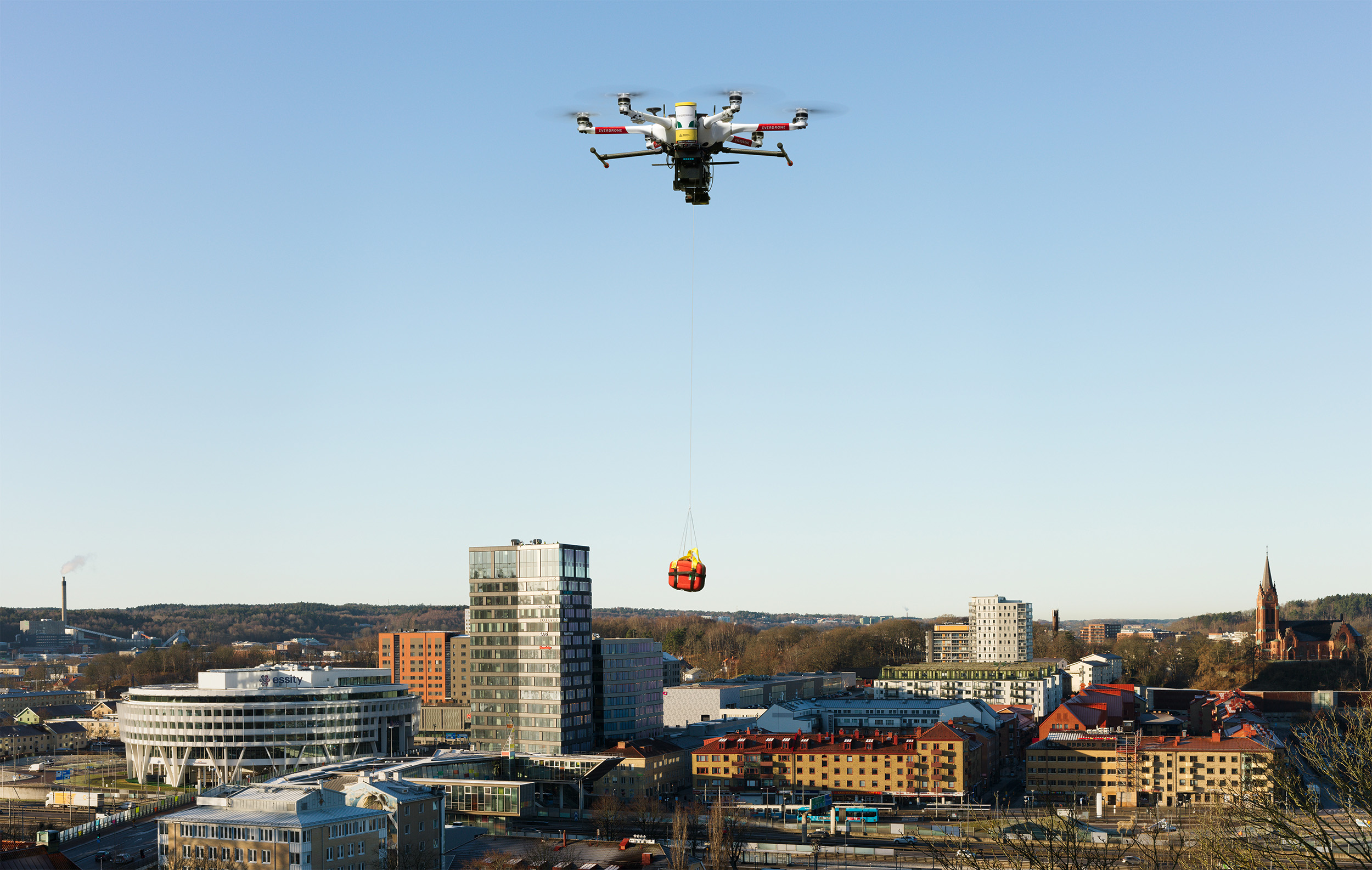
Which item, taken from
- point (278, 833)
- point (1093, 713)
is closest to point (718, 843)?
point (278, 833)

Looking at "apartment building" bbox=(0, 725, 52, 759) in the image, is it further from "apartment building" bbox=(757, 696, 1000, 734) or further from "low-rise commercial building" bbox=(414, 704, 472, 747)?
"apartment building" bbox=(757, 696, 1000, 734)

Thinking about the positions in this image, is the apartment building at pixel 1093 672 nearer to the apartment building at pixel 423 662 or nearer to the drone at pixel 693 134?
the apartment building at pixel 423 662

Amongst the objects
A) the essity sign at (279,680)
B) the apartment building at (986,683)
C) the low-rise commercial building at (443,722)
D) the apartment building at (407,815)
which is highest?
the essity sign at (279,680)

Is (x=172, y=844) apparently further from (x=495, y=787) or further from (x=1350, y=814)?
(x=1350, y=814)

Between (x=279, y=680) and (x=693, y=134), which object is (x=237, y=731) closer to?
(x=279, y=680)

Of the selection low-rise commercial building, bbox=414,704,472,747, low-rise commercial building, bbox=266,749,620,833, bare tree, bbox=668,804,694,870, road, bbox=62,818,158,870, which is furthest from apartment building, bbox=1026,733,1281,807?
low-rise commercial building, bbox=414,704,472,747

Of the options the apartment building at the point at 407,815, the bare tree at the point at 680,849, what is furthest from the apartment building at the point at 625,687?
the apartment building at the point at 407,815
